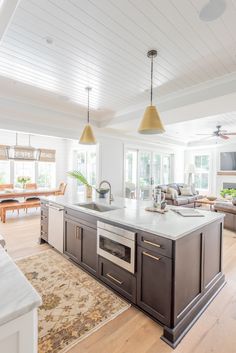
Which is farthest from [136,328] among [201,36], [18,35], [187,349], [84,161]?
[84,161]

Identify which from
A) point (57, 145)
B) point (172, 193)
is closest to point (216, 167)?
point (172, 193)

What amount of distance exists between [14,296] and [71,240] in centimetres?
214

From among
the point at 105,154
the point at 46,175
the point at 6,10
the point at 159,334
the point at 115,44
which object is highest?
the point at 115,44

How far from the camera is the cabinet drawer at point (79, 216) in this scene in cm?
249

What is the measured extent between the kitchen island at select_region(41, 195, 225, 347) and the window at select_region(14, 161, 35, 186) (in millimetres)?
6106

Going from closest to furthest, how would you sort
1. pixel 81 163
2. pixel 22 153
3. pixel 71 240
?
pixel 71 240
pixel 22 153
pixel 81 163

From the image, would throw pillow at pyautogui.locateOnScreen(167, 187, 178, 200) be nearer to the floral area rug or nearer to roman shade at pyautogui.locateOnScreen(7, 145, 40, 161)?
the floral area rug

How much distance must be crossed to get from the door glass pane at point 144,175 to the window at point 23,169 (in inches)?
173

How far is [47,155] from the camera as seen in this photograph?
8.09 meters

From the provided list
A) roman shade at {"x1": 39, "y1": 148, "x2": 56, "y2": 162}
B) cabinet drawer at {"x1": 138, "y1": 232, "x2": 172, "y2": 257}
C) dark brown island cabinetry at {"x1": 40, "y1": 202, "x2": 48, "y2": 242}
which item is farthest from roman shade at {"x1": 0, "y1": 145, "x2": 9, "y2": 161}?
cabinet drawer at {"x1": 138, "y1": 232, "x2": 172, "y2": 257}

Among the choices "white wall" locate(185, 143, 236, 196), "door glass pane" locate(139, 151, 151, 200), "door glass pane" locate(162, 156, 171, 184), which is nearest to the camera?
"door glass pane" locate(139, 151, 151, 200)

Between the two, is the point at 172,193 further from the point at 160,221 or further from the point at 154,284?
the point at 154,284

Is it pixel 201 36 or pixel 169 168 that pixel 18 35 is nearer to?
pixel 201 36

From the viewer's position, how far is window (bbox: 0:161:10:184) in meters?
7.36
